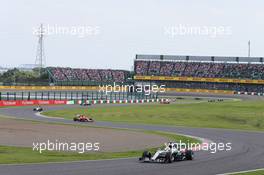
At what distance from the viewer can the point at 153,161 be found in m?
30.4

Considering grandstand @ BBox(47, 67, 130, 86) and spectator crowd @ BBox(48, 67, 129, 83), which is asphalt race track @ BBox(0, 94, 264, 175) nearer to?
grandstand @ BBox(47, 67, 130, 86)

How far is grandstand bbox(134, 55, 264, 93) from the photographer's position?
143 metres

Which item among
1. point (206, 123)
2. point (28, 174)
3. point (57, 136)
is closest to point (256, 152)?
point (57, 136)

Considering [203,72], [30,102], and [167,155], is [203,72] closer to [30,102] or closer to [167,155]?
[30,102]

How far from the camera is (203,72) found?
490 feet

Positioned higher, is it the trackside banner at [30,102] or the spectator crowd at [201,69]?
the spectator crowd at [201,69]

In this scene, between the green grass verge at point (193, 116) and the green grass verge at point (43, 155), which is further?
the green grass verge at point (193, 116)

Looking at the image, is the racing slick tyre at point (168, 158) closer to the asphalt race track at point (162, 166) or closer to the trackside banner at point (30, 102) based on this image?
the asphalt race track at point (162, 166)

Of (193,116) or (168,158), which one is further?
(193,116)

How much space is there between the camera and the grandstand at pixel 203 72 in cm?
14288

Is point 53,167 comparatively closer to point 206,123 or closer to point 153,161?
point 153,161

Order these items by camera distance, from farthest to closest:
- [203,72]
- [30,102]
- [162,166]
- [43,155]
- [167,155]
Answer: [203,72]
[30,102]
[43,155]
[167,155]
[162,166]

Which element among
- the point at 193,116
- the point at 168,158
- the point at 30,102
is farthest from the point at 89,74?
the point at 168,158

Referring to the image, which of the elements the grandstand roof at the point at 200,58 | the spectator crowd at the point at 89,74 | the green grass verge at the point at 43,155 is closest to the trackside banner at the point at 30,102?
the green grass verge at the point at 43,155
